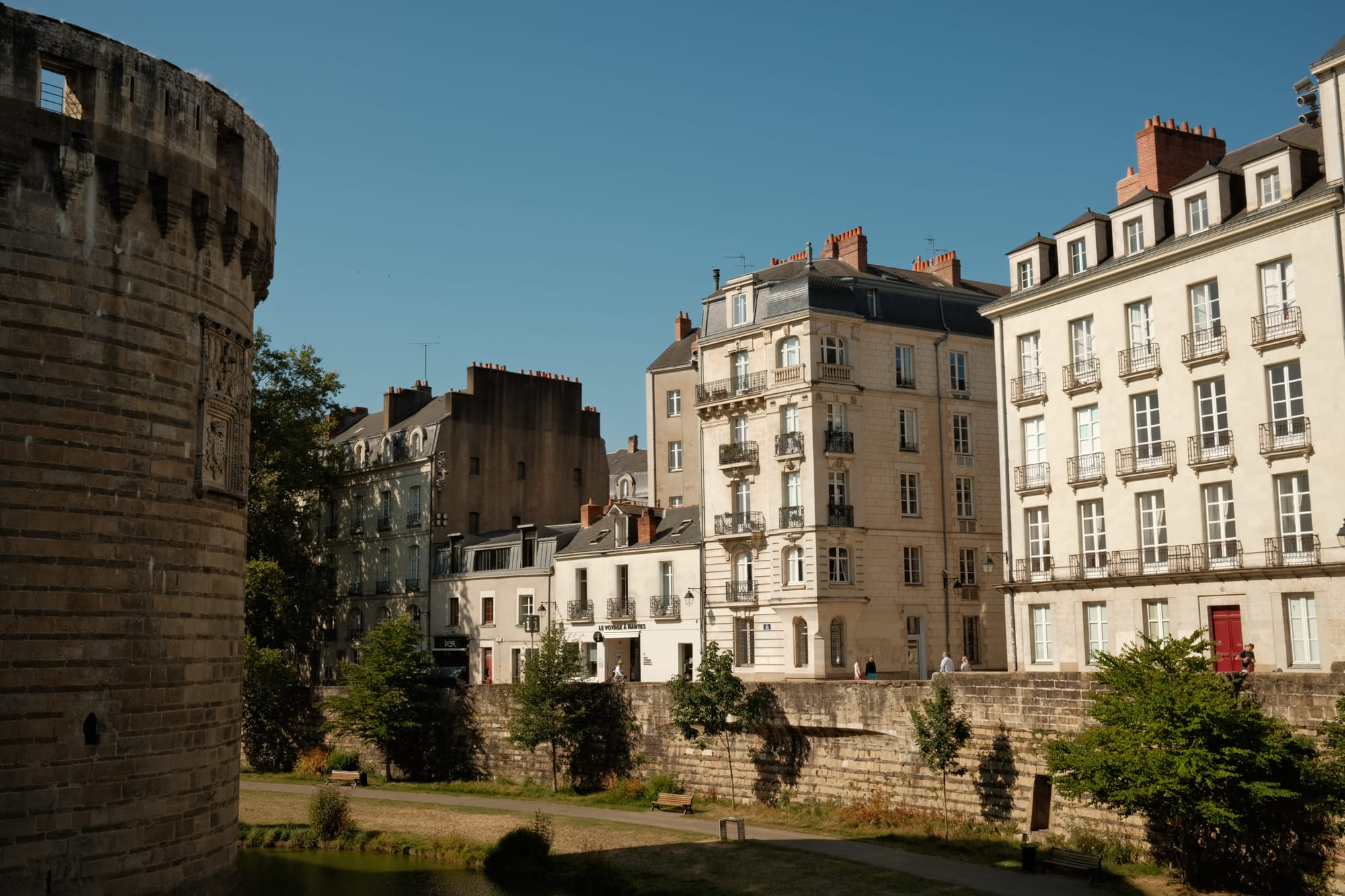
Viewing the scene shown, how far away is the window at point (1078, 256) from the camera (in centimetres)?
3123

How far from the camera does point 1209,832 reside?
837 inches

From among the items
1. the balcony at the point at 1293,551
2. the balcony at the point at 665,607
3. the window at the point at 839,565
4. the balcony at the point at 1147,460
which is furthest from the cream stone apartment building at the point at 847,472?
the balcony at the point at 1293,551

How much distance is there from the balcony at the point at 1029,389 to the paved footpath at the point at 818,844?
11.9 metres

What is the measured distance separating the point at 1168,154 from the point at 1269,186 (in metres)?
4.87

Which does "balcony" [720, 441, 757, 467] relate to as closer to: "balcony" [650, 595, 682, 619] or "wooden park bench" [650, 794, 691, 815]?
"balcony" [650, 595, 682, 619]

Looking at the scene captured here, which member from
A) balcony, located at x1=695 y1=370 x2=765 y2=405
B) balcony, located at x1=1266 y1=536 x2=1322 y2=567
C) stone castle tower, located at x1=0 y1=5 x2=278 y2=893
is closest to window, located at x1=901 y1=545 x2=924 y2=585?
balcony, located at x1=695 y1=370 x2=765 y2=405

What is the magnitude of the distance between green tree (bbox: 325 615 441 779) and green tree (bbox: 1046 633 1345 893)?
72.1ft

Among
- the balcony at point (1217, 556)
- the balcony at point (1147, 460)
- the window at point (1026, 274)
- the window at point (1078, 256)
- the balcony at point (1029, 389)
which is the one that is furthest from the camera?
the window at point (1026, 274)

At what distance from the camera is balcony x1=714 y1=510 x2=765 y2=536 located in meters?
38.4

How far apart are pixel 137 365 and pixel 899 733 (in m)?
18.6

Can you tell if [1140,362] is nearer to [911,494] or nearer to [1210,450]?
[1210,450]

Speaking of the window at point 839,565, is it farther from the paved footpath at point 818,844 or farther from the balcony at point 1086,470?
the paved footpath at point 818,844

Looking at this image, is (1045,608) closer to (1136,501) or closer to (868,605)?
(1136,501)

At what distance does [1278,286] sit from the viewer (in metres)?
26.3
